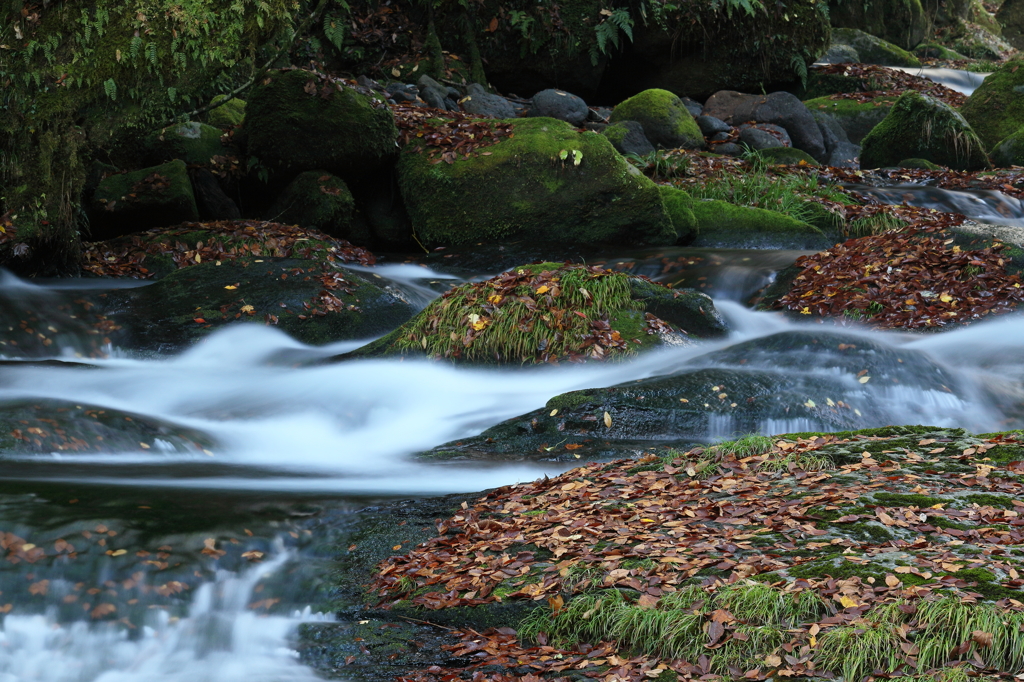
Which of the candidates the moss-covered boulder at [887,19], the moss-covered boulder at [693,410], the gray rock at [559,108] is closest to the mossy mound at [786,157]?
the gray rock at [559,108]

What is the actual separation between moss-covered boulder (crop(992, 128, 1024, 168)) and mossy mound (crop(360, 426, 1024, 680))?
45.1ft

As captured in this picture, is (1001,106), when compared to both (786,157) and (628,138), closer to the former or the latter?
(786,157)

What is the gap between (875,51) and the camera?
80.4 feet

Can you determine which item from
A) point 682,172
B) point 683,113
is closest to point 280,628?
point 682,172

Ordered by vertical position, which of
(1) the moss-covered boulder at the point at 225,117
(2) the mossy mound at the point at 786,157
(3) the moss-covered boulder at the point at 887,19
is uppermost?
(3) the moss-covered boulder at the point at 887,19

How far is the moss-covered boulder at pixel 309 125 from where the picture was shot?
39.4 ft

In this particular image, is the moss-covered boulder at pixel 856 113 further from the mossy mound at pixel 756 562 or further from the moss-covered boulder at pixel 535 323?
the mossy mound at pixel 756 562

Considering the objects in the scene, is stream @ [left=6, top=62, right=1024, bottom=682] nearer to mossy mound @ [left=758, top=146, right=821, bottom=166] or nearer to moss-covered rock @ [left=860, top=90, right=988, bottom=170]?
mossy mound @ [left=758, top=146, right=821, bottom=166]

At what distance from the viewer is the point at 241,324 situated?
9070 millimetres

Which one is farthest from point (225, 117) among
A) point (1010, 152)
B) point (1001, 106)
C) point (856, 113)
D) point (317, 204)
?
point (1001, 106)

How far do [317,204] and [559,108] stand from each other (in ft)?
20.3

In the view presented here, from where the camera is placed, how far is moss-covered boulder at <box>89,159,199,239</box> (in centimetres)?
1123

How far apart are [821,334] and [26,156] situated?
24.6 feet

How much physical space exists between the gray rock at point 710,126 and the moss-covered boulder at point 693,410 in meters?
10.7
